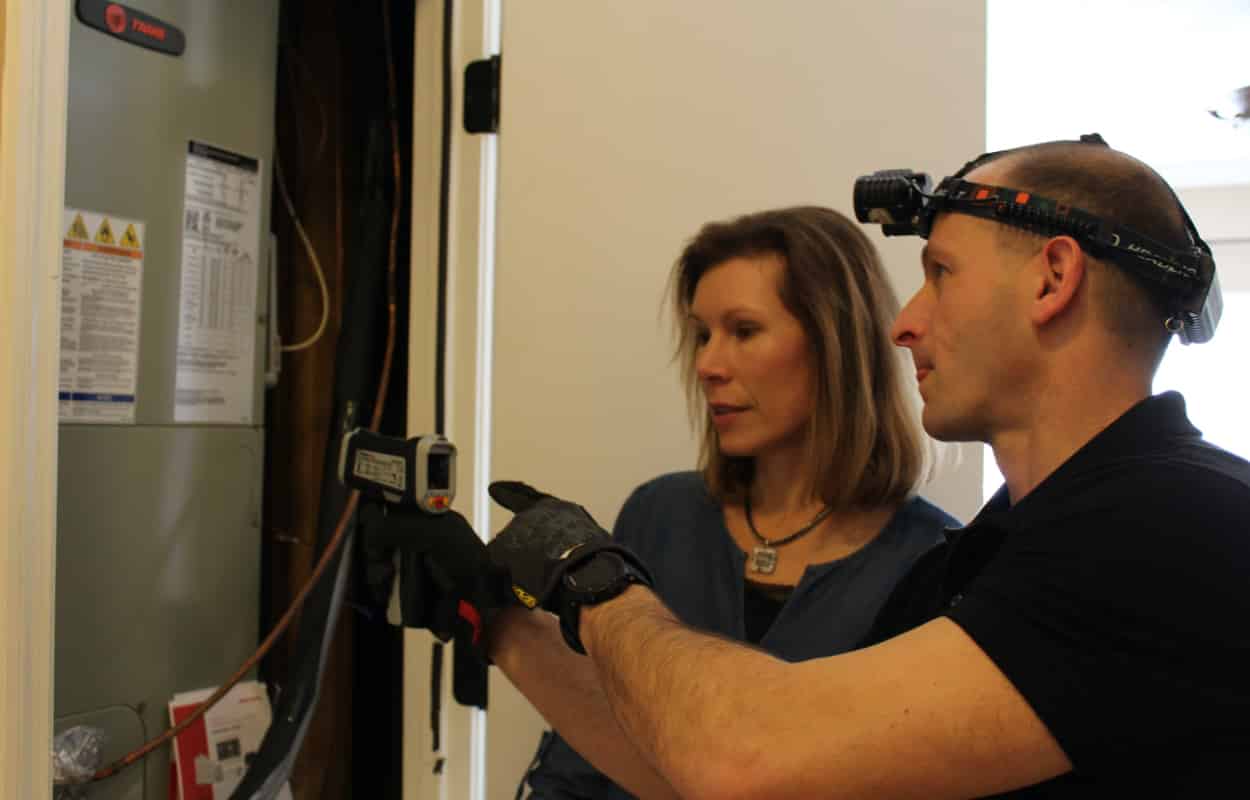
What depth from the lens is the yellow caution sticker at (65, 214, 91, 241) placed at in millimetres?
1271

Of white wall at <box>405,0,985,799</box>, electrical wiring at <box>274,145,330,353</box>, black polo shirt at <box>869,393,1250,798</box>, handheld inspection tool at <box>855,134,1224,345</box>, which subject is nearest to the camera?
black polo shirt at <box>869,393,1250,798</box>

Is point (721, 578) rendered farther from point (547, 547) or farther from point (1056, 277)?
point (1056, 277)

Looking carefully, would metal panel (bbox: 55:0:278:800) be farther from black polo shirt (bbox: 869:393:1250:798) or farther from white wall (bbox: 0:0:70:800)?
black polo shirt (bbox: 869:393:1250:798)

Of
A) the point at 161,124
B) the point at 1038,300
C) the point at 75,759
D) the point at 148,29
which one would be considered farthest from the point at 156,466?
the point at 1038,300

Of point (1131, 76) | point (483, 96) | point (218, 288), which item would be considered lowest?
point (218, 288)

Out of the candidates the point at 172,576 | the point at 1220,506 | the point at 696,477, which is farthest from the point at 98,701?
the point at 1220,506

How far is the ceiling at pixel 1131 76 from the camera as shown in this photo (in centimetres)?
235

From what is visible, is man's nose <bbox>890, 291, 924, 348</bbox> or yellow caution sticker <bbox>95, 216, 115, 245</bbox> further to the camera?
yellow caution sticker <bbox>95, 216, 115, 245</bbox>

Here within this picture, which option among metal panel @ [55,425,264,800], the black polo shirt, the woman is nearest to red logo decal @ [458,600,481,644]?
the woman

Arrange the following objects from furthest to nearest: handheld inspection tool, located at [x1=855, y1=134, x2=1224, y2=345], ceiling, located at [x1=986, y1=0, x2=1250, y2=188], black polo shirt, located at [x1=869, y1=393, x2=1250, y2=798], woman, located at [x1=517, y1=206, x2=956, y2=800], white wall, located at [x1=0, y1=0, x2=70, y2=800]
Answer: ceiling, located at [x1=986, y1=0, x2=1250, y2=188], woman, located at [x1=517, y1=206, x2=956, y2=800], white wall, located at [x1=0, y1=0, x2=70, y2=800], handheld inspection tool, located at [x1=855, y1=134, x2=1224, y2=345], black polo shirt, located at [x1=869, y1=393, x2=1250, y2=798]

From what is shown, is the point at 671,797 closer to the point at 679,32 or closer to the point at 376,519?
the point at 376,519

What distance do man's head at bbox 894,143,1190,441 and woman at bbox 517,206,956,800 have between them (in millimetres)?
339

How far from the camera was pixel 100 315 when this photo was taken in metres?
1.31

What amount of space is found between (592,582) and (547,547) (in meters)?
0.09
